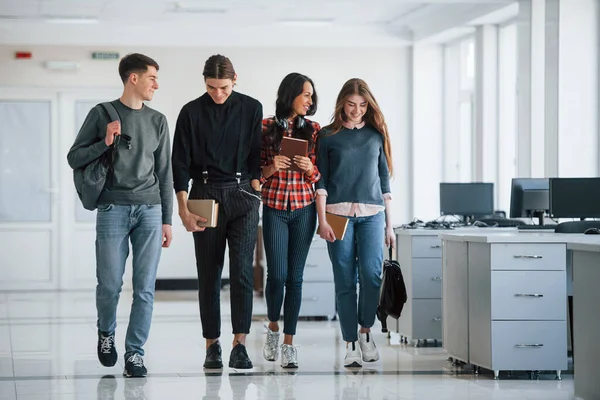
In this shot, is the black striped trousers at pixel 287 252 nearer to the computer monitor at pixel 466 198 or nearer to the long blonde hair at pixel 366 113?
the long blonde hair at pixel 366 113

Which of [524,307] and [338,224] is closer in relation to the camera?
[524,307]

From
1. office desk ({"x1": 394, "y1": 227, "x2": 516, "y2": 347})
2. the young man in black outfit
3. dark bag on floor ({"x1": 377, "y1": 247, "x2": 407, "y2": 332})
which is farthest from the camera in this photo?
office desk ({"x1": 394, "y1": 227, "x2": 516, "y2": 347})

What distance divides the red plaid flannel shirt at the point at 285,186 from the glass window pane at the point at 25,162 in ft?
25.8

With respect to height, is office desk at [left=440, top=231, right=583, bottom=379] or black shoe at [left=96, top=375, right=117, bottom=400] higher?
office desk at [left=440, top=231, right=583, bottom=379]

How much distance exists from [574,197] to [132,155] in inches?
109

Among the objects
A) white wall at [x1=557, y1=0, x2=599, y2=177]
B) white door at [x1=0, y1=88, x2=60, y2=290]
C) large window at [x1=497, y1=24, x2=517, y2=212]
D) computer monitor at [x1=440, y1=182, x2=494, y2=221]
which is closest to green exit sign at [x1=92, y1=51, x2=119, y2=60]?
white door at [x1=0, y1=88, x2=60, y2=290]

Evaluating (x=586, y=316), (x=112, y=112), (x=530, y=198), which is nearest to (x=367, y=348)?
(x=586, y=316)

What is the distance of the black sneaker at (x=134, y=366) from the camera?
530 cm

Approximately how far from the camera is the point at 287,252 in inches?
217

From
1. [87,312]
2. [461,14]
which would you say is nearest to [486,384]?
[87,312]

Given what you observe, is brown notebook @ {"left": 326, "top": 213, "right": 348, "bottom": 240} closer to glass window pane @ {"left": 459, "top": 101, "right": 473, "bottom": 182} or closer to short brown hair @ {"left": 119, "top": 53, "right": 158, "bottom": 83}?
short brown hair @ {"left": 119, "top": 53, "right": 158, "bottom": 83}

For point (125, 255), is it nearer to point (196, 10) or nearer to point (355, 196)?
point (355, 196)

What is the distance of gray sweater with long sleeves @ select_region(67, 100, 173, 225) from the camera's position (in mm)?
5137

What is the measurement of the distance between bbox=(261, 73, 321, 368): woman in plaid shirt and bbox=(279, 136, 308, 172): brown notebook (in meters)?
0.06
